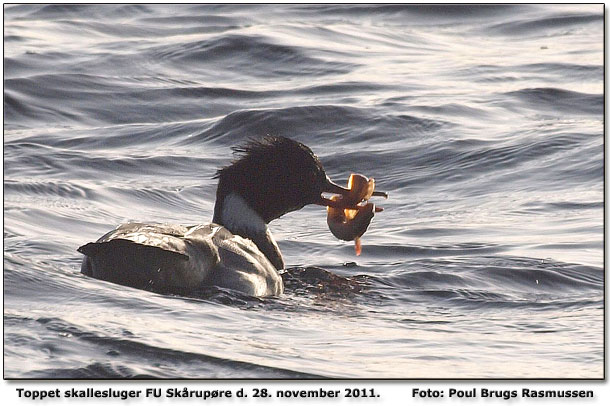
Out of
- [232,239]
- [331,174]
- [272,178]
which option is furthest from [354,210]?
[331,174]

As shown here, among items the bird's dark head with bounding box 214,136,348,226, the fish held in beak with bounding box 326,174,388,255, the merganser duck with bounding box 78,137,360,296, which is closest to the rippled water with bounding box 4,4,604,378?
the merganser duck with bounding box 78,137,360,296

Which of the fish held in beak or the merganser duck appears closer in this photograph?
the merganser duck

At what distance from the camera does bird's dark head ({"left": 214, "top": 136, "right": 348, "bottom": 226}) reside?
30.0ft

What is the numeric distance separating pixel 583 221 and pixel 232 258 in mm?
4063

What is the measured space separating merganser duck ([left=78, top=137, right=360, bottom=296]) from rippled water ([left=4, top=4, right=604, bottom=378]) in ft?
0.46

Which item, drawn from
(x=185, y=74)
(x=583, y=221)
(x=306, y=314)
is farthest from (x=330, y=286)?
(x=185, y=74)

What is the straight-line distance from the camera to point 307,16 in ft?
67.7

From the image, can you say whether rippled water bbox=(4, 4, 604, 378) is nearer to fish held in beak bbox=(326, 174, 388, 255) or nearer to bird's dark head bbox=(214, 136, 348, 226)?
fish held in beak bbox=(326, 174, 388, 255)

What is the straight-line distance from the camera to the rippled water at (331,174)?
274 inches

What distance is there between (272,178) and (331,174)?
3994 mm

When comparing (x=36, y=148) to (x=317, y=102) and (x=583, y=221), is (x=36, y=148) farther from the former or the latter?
(x=583, y=221)

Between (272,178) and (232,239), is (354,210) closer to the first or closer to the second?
(272,178)

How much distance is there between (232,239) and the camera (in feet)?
27.4

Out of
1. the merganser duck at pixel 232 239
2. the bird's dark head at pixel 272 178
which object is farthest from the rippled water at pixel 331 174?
the bird's dark head at pixel 272 178
